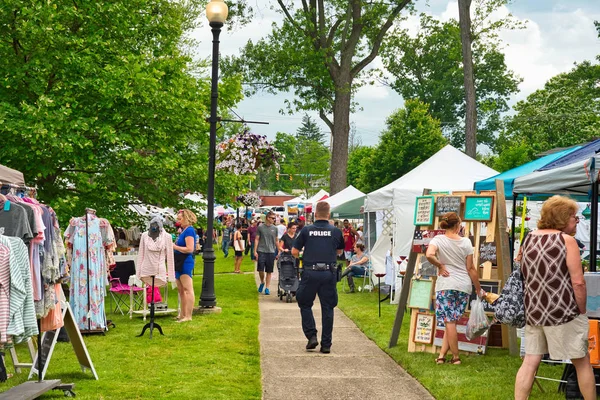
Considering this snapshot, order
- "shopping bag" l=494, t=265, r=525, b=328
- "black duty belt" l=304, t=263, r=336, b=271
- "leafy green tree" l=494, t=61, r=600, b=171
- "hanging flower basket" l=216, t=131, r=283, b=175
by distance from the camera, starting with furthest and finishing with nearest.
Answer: "leafy green tree" l=494, t=61, r=600, b=171
"hanging flower basket" l=216, t=131, r=283, b=175
"black duty belt" l=304, t=263, r=336, b=271
"shopping bag" l=494, t=265, r=525, b=328

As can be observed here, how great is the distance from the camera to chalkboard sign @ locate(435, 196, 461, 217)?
10.6m

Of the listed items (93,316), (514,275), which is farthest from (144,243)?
(514,275)

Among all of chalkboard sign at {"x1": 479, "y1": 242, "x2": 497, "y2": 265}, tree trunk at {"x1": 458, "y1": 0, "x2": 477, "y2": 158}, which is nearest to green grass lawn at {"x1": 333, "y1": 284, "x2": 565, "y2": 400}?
chalkboard sign at {"x1": 479, "y1": 242, "x2": 497, "y2": 265}

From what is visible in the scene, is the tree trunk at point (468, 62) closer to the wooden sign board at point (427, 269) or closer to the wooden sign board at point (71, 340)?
the wooden sign board at point (427, 269)

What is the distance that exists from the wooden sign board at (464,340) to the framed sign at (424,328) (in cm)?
8

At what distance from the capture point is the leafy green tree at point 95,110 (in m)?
15.6

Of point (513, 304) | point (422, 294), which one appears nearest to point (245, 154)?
point (422, 294)

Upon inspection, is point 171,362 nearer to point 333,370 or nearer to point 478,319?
point 333,370

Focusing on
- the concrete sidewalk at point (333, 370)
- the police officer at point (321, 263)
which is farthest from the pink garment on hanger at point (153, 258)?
the police officer at point (321, 263)

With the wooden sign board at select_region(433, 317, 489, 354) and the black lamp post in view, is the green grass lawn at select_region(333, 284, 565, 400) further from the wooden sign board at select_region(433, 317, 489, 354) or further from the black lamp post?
the black lamp post

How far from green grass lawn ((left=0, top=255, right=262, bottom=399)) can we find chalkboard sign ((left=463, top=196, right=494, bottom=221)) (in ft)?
10.7

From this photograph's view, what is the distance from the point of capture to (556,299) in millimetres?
6234

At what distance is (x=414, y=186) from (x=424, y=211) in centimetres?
700

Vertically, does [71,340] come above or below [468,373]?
above
